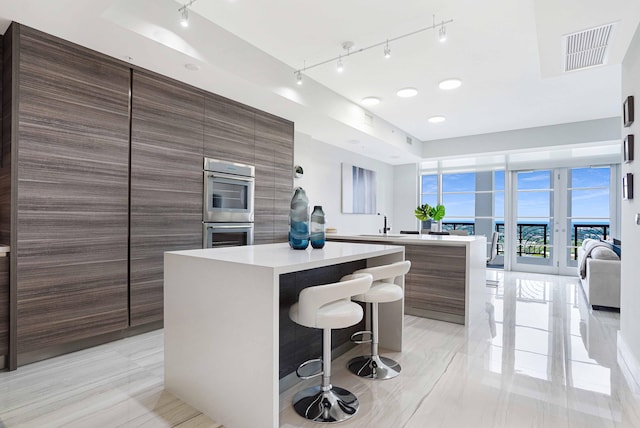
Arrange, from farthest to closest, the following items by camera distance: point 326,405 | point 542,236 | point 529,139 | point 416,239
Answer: point 542,236 → point 529,139 → point 416,239 → point 326,405

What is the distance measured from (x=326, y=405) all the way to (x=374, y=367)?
0.61m

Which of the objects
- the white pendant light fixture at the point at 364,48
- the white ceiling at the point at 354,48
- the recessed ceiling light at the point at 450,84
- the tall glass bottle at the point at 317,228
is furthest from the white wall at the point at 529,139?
the tall glass bottle at the point at 317,228

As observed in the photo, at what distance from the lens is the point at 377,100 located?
195 inches

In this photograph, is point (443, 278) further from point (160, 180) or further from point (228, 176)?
A: point (160, 180)

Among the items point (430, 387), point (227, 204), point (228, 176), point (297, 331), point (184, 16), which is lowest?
point (430, 387)

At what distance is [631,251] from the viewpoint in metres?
2.57

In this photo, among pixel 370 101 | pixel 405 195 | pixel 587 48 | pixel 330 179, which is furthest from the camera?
pixel 405 195

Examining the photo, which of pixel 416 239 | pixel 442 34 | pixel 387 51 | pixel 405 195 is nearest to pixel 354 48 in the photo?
pixel 387 51

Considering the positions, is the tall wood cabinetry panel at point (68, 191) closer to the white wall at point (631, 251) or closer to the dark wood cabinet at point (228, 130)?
the dark wood cabinet at point (228, 130)

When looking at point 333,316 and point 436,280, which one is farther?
point 436,280

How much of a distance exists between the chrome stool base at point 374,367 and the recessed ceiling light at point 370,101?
142 inches

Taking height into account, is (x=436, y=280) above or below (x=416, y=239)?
below

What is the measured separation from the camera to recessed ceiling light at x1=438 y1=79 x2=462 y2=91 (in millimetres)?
4246

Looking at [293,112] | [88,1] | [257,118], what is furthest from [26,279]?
[293,112]
